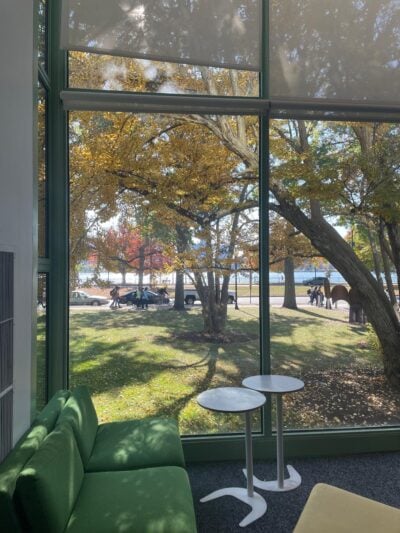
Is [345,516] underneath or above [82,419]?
underneath

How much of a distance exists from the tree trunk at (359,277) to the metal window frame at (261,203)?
0.53 m

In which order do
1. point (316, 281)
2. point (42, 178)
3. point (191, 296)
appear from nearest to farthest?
1. point (42, 178)
2. point (191, 296)
3. point (316, 281)

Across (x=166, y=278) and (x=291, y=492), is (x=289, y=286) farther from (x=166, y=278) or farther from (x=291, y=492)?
(x=291, y=492)

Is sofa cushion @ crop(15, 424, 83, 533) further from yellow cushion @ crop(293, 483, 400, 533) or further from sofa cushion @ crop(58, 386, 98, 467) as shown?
yellow cushion @ crop(293, 483, 400, 533)

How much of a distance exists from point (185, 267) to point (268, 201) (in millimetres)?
939

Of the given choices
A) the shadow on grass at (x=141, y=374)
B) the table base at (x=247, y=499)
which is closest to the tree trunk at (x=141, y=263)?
the shadow on grass at (x=141, y=374)

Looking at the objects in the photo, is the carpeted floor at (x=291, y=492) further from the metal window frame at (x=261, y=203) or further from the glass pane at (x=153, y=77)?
the glass pane at (x=153, y=77)

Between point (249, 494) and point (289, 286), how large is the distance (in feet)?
5.53

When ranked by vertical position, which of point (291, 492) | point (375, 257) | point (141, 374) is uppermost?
point (375, 257)

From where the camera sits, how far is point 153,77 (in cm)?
301

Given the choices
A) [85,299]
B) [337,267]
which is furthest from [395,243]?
[85,299]

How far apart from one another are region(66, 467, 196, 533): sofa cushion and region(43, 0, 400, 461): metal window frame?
1.10 meters

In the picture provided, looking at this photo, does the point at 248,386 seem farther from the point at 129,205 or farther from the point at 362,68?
the point at 362,68

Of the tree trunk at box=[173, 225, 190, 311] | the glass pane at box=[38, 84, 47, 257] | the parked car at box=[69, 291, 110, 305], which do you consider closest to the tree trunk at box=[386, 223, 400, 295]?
the tree trunk at box=[173, 225, 190, 311]
